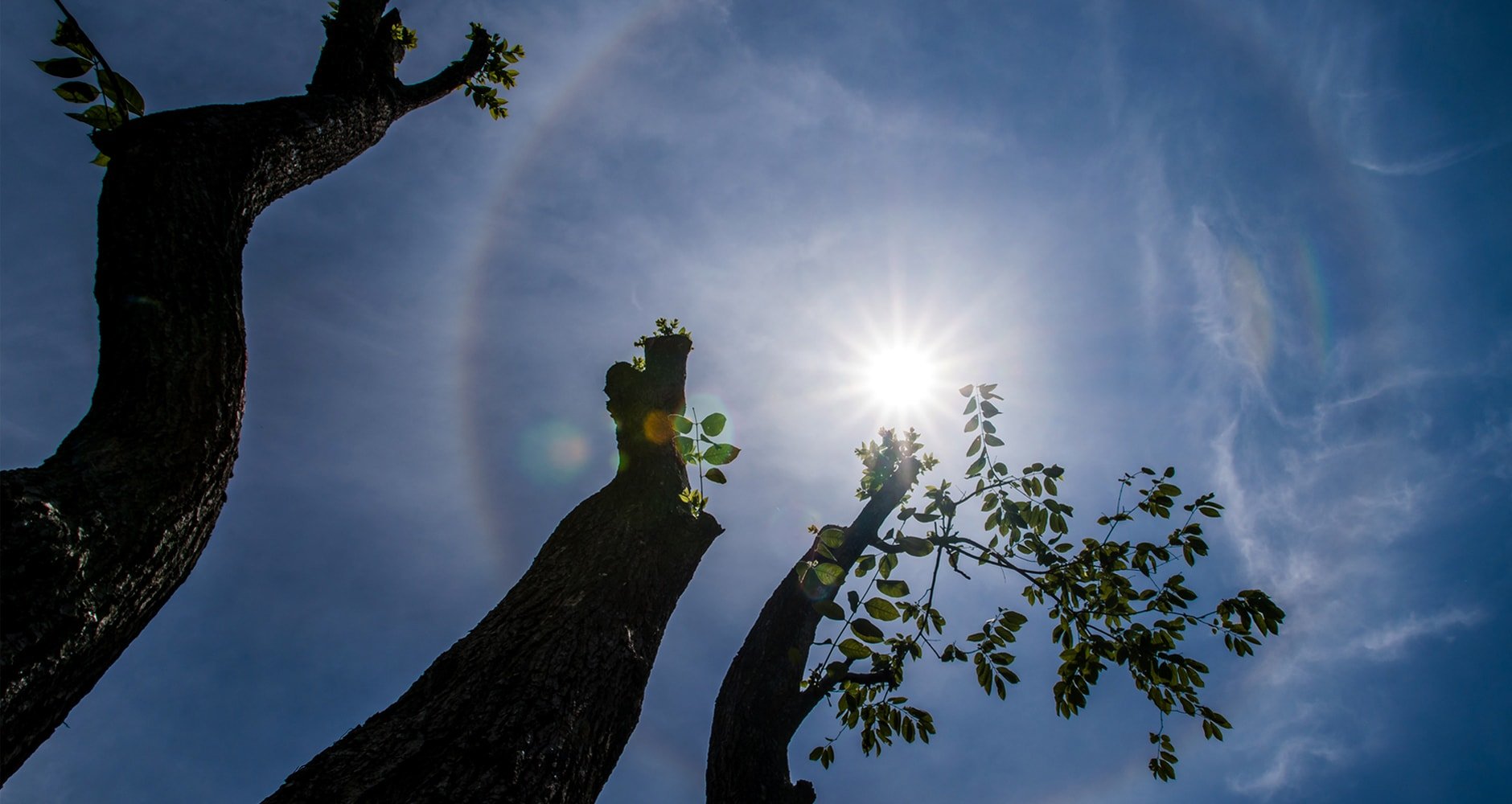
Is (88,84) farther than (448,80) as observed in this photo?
No

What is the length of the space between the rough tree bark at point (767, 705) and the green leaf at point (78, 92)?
9.96 ft

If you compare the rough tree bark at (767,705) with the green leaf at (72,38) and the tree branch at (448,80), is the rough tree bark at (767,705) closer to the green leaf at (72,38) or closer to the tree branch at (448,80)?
the green leaf at (72,38)

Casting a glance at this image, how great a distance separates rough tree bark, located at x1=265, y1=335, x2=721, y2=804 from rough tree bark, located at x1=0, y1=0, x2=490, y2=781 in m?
0.60

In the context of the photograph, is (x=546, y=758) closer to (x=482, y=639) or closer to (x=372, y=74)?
(x=482, y=639)

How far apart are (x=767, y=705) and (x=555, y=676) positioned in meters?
1.96

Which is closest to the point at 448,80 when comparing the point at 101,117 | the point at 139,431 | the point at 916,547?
the point at 101,117

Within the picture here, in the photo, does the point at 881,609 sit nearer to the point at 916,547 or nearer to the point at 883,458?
the point at 916,547

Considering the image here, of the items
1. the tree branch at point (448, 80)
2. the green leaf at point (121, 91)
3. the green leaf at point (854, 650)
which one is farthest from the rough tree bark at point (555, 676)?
the tree branch at point (448, 80)

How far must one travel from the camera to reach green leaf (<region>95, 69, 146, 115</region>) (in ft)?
5.41

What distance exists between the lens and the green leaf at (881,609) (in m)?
2.00

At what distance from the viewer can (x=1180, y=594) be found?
402 centimetres

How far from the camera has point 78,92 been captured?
1.74m

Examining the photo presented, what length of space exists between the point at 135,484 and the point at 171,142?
1230 mm

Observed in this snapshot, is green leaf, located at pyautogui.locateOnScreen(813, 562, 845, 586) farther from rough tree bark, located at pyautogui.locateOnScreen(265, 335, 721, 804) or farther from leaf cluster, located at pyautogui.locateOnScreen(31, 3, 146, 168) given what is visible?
leaf cluster, located at pyautogui.locateOnScreen(31, 3, 146, 168)
